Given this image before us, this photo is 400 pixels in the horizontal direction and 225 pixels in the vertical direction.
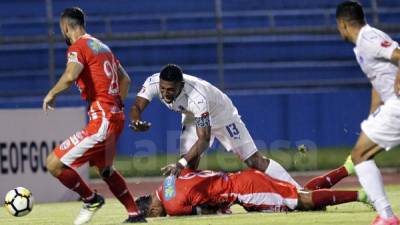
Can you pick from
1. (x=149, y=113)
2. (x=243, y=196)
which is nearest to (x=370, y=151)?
(x=243, y=196)

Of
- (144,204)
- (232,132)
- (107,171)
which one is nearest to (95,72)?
(107,171)

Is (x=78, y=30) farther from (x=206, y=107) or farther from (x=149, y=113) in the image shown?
(x=149, y=113)

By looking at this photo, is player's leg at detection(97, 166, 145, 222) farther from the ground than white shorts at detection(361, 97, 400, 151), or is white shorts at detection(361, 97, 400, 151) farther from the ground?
white shorts at detection(361, 97, 400, 151)

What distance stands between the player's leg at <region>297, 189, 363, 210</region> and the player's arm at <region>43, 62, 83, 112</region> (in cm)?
273

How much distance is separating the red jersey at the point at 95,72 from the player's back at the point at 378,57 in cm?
260

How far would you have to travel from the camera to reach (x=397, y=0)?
26.9 m

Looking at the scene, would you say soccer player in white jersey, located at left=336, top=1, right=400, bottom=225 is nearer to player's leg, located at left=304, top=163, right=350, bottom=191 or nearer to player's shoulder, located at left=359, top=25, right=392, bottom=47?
player's shoulder, located at left=359, top=25, right=392, bottom=47

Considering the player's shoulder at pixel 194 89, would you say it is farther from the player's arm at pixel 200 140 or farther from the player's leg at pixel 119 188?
the player's leg at pixel 119 188

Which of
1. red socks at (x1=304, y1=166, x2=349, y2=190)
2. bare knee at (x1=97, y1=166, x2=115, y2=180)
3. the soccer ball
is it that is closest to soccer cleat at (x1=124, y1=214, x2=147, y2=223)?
bare knee at (x1=97, y1=166, x2=115, y2=180)

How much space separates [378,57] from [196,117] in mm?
2798

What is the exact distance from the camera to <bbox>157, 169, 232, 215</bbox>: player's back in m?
11.1

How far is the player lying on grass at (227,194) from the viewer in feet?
36.4

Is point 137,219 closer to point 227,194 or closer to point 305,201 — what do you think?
point 227,194

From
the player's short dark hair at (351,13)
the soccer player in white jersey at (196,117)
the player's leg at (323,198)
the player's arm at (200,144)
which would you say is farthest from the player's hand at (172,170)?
the player's short dark hair at (351,13)
